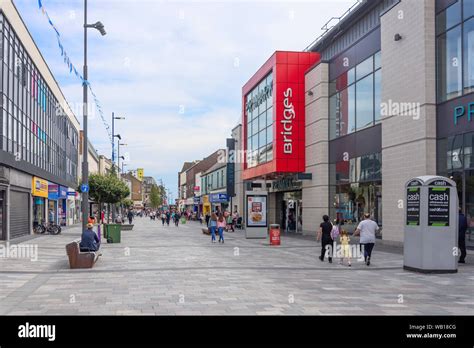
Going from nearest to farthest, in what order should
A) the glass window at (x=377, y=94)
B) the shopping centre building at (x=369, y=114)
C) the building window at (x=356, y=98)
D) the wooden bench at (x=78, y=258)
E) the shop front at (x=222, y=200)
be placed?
the wooden bench at (x=78, y=258)
the shopping centre building at (x=369, y=114)
the glass window at (x=377, y=94)
the building window at (x=356, y=98)
the shop front at (x=222, y=200)

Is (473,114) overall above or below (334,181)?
above

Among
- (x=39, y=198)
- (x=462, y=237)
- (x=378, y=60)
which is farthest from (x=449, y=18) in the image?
(x=39, y=198)

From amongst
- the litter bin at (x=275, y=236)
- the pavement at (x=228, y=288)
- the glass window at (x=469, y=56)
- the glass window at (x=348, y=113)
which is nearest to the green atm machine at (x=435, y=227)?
the pavement at (x=228, y=288)

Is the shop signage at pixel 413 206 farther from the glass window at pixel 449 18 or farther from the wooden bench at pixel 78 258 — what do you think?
the wooden bench at pixel 78 258

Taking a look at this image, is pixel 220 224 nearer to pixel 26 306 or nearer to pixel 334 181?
pixel 334 181

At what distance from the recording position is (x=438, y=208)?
14062 mm

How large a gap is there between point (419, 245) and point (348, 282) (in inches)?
114

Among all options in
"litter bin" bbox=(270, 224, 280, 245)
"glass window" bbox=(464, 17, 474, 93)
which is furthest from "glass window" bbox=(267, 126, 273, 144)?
"glass window" bbox=(464, 17, 474, 93)

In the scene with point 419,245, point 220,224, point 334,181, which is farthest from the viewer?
point 334,181

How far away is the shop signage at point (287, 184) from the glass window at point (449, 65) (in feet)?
52.5

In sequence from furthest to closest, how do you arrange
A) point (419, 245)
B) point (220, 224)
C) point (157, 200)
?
point (157, 200), point (220, 224), point (419, 245)

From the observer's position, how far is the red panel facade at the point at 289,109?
33.8 metres

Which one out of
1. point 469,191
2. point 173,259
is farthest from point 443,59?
point 173,259

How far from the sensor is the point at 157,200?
507 feet
